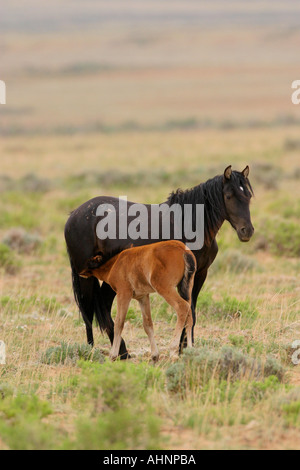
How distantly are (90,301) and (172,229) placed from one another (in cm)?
128

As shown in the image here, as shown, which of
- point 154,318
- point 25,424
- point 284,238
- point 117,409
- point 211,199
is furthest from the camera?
point 284,238

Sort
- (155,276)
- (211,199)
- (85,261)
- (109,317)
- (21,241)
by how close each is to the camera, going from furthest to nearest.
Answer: (21,241)
(109,317)
(85,261)
(211,199)
(155,276)

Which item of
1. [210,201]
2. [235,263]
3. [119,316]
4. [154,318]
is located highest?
→ [210,201]

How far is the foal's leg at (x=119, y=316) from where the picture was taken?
7090 mm

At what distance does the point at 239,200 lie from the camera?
24.1 feet

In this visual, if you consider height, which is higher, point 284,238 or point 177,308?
point 284,238

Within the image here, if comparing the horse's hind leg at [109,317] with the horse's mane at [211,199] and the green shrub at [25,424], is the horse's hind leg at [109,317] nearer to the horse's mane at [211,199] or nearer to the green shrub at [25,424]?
the horse's mane at [211,199]

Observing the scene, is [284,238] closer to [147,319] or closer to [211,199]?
[211,199]

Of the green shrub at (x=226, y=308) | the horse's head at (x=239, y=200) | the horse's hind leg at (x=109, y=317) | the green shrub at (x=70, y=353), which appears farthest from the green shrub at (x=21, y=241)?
the horse's head at (x=239, y=200)

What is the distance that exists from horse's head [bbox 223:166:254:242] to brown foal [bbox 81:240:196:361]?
2.52 ft

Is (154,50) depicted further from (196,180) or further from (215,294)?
(215,294)

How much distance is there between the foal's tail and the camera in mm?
6832

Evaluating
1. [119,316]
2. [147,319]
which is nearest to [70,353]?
[119,316]

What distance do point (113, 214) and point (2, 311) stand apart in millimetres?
2935
